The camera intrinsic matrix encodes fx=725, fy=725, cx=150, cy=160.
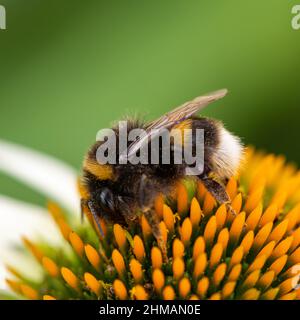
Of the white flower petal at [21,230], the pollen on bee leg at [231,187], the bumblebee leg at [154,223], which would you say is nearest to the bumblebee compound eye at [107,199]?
the bumblebee leg at [154,223]

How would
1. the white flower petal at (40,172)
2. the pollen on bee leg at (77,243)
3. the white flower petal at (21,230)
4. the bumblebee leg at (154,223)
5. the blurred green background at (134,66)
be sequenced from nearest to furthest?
the bumblebee leg at (154,223) → the pollen on bee leg at (77,243) → the white flower petal at (21,230) → the white flower petal at (40,172) → the blurred green background at (134,66)

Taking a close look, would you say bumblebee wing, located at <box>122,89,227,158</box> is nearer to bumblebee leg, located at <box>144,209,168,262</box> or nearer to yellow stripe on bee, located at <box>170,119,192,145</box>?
yellow stripe on bee, located at <box>170,119,192,145</box>

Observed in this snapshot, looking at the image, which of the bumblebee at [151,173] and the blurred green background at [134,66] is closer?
the bumblebee at [151,173]

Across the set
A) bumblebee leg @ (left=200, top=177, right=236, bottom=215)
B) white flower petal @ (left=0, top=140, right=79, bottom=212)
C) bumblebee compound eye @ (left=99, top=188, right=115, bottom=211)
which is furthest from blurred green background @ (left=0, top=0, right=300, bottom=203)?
bumblebee compound eye @ (left=99, top=188, right=115, bottom=211)

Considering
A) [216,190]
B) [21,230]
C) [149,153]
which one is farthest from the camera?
[21,230]

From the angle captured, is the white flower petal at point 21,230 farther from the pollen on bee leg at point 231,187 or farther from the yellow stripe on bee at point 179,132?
the yellow stripe on bee at point 179,132

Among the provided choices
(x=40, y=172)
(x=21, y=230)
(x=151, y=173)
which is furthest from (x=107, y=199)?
(x=40, y=172)

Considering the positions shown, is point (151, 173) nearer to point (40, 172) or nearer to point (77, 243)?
point (77, 243)

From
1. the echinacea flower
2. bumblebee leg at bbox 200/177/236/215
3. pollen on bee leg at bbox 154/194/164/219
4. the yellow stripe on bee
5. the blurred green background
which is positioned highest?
the blurred green background
